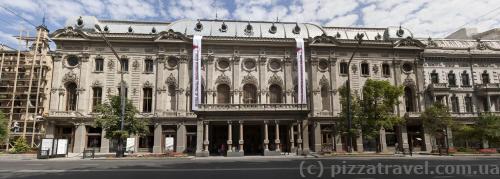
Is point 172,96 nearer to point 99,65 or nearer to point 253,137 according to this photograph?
point 99,65

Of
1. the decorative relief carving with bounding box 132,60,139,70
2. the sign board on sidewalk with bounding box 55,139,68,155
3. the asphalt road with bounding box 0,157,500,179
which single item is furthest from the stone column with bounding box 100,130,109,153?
the asphalt road with bounding box 0,157,500,179

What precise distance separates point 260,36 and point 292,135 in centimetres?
1604

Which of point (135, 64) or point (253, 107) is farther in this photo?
point (135, 64)

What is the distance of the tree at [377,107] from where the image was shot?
37.2 meters

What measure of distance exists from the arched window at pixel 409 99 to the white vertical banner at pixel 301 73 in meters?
15.4

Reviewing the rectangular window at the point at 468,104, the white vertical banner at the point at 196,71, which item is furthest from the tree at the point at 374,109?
the rectangular window at the point at 468,104

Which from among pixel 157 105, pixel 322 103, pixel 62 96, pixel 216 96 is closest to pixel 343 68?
pixel 322 103

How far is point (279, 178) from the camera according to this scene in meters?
14.4

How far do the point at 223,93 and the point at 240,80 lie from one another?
2827mm

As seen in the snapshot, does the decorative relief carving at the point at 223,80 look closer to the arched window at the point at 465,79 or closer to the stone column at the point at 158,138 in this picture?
the stone column at the point at 158,138

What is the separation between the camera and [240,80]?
153ft

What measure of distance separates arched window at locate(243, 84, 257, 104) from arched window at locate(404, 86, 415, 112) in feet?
69.9

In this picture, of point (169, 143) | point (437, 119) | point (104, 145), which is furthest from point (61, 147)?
point (437, 119)

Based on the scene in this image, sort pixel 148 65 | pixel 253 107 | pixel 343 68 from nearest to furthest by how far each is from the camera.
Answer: pixel 253 107
pixel 148 65
pixel 343 68
